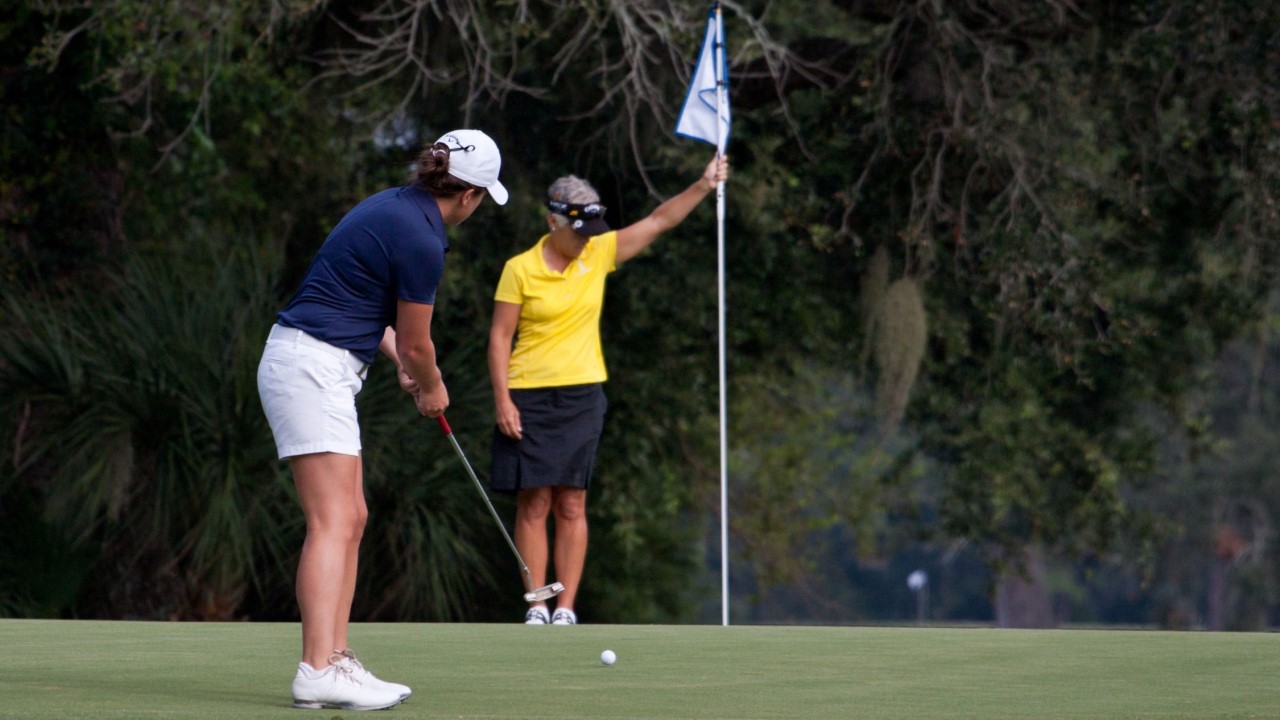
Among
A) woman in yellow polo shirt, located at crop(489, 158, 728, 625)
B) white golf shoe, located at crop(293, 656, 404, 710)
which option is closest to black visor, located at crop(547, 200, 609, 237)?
woman in yellow polo shirt, located at crop(489, 158, 728, 625)

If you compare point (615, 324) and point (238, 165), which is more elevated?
point (238, 165)

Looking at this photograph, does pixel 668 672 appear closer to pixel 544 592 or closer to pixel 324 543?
pixel 324 543

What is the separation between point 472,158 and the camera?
4426 mm

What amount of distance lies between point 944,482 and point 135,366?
19.8ft

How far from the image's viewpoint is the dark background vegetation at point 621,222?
10258 millimetres

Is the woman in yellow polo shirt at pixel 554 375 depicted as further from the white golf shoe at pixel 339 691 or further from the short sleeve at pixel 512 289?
the white golf shoe at pixel 339 691

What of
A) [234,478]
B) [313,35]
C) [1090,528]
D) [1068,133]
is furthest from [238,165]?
[1090,528]

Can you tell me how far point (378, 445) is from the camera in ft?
35.2

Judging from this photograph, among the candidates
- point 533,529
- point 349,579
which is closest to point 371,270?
point 349,579

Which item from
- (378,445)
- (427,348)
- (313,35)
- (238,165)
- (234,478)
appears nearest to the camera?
(427,348)

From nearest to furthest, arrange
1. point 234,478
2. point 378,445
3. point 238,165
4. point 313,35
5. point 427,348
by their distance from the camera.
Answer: point 427,348 < point 234,478 < point 378,445 < point 313,35 < point 238,165

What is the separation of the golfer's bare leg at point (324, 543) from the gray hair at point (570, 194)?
10.7 ft

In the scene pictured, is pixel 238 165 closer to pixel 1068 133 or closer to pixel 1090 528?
pixel 1068 133

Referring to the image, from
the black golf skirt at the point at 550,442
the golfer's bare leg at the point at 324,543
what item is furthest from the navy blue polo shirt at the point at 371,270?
the black golf skirt at the point at 550,442
